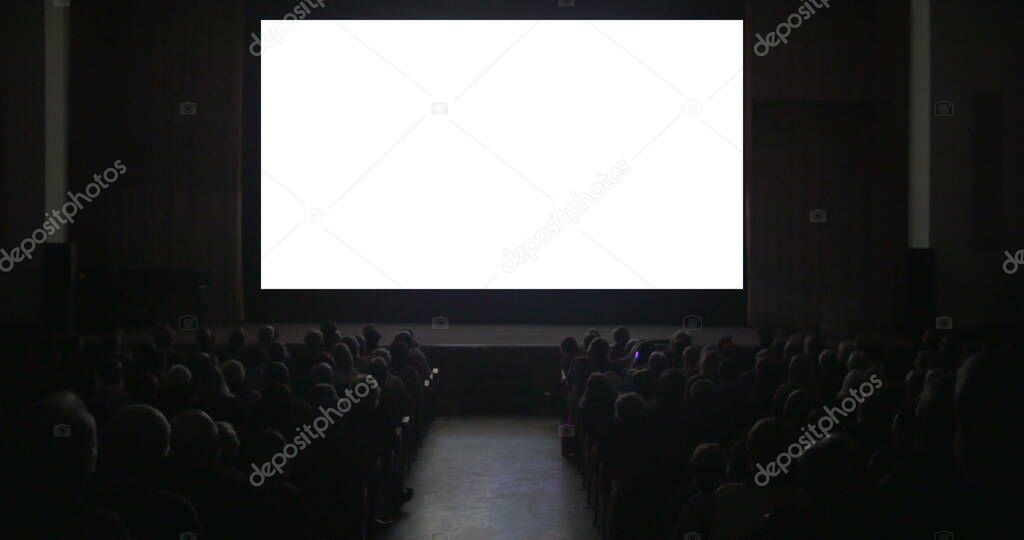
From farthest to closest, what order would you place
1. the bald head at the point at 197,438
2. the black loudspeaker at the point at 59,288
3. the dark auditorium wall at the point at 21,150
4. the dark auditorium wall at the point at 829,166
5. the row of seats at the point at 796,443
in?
the dark auditorium wall at the point at 829,166
the dark auditorium wall at the point at 21,150
the black loudspeaker at the point at 59,288
the bald head at the point at 197,438
the row of seats at the point at 796,443

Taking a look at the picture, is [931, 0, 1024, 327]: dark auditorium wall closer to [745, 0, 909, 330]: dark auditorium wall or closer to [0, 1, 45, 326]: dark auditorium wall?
[745, 0, 909, 330]: dark auditorium wall

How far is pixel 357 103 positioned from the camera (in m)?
11.3

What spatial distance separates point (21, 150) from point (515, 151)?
5.47m

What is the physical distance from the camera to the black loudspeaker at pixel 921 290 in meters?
10.4

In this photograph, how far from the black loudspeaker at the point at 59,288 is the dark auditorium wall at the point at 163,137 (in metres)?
1.38

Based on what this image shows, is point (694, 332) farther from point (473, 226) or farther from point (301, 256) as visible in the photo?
point (301, 256)

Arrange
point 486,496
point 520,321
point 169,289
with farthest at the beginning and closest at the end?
point 520,321, point 169,289, point 486,496

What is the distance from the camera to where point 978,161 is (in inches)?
434

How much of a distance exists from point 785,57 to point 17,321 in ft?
30.0

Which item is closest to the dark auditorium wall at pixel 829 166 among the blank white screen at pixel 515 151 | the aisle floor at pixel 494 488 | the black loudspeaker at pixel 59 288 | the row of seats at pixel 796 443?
the blank white screen at pixel 515 151

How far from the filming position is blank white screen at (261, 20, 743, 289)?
11203 mm

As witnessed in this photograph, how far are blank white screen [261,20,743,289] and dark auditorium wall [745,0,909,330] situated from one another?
50 cm

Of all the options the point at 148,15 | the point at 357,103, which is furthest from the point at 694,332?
the point at 148,15

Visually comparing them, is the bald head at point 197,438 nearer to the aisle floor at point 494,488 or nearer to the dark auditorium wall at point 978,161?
the aisle floor at point 494,488
